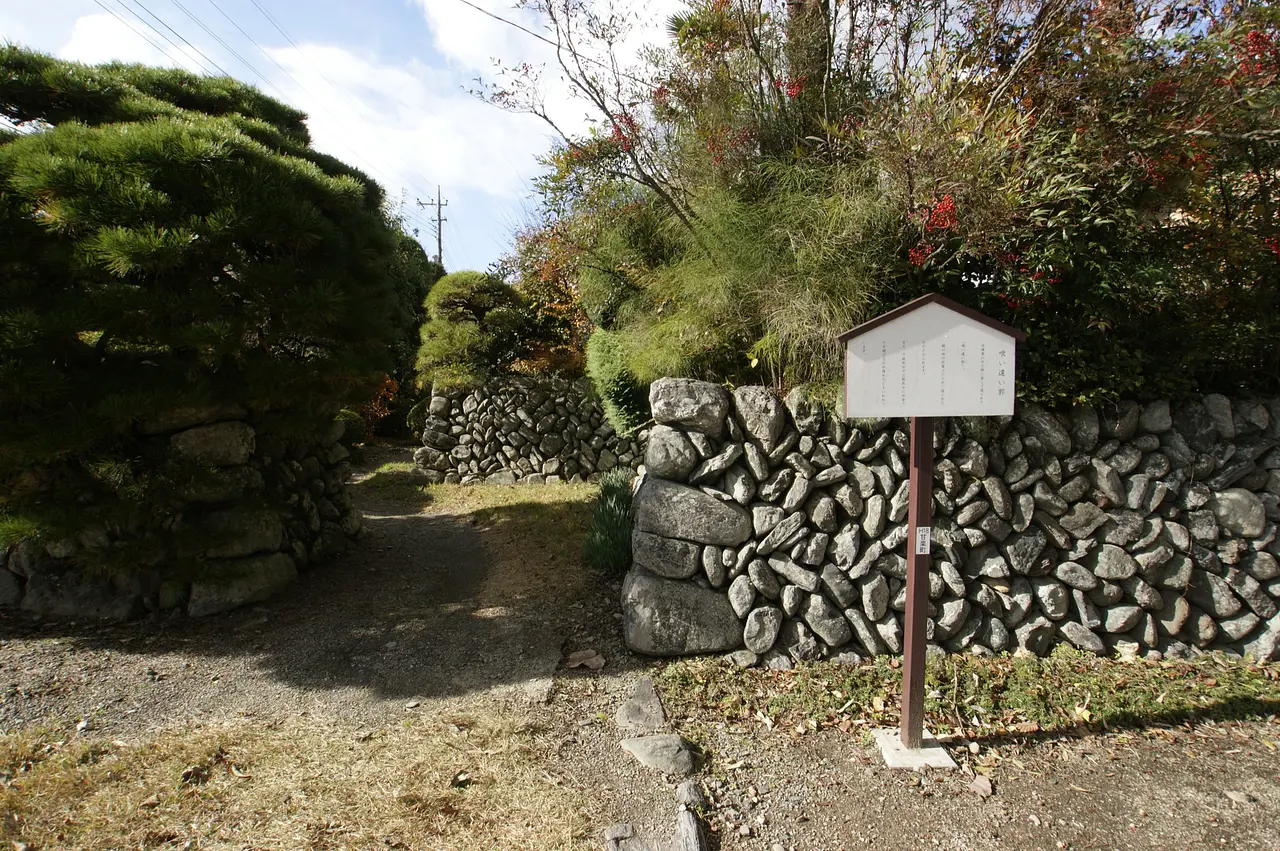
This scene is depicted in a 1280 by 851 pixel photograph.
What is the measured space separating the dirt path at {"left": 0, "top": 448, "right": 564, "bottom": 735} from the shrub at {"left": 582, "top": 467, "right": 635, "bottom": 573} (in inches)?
23.0

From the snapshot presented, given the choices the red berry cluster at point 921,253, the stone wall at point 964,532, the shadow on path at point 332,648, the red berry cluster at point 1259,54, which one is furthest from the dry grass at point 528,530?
the red berry cluster at point 1259,54

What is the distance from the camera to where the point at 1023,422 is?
3.69 meters

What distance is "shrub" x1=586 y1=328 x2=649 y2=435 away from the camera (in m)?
6.86

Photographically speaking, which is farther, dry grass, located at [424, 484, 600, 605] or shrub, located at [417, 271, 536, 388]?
shrub, located at [417, 271, 536, 388]

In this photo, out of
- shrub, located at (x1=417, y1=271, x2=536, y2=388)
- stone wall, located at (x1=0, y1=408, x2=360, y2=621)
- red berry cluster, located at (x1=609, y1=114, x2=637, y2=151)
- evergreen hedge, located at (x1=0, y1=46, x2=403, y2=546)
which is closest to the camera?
evergreen hedge, located at (x1=0, y1=46, x2=403, y2=546)

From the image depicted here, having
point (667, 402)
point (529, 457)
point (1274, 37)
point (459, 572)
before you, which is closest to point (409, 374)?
point (529, 457)

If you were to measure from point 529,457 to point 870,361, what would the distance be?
5820 mm

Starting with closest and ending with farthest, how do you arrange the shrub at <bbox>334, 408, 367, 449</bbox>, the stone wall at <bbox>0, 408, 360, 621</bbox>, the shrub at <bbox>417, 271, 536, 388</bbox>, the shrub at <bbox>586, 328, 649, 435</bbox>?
the stone wall at <bbox>0, 408, 360, 621</bbox>, the shrub at <bbox>586, 328, 649, 435</bbox>, the shrub at <bbox>417, 271, 536, 388</bbox>, the shrub at <bbox>334, 408, 367, 449</bbox>

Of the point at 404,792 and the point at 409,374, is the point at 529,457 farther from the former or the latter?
the point at 404,792

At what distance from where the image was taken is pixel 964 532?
3639 mm

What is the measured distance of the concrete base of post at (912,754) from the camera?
109 inches

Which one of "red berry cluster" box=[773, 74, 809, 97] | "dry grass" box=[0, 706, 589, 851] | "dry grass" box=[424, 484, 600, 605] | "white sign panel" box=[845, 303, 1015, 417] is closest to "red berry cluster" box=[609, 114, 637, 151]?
"red berry cluster" box=[773, 74, 809, 97]

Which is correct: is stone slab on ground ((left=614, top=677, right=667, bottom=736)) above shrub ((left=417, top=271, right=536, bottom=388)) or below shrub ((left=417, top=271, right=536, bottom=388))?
below

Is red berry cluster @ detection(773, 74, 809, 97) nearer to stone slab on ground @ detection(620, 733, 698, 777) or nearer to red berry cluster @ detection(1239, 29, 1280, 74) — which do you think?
red berry cluster @ detection(1239, 29, 1280, 74)
